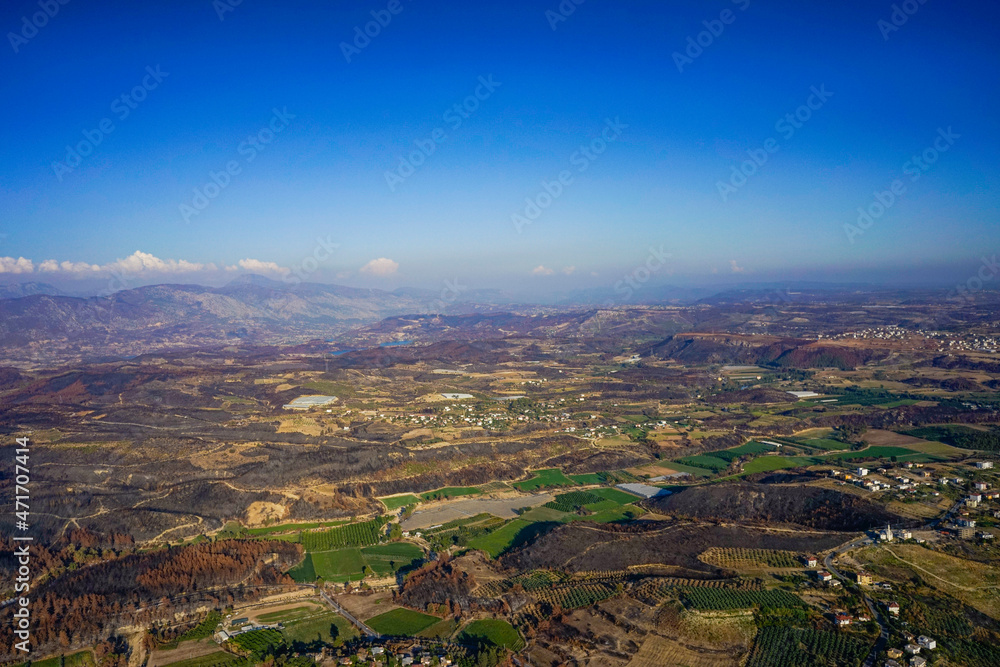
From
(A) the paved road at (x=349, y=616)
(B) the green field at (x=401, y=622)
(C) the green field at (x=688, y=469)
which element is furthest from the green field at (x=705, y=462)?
(A) the paved road at (x=349, y=616)

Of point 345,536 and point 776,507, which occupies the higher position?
point 776,507

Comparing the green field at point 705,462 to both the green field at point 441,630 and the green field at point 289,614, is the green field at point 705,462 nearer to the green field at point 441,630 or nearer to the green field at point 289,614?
the green field at point 441,630

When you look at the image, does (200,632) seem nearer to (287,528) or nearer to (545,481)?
(287,528)

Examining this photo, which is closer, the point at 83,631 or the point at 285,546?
the point at 83,631

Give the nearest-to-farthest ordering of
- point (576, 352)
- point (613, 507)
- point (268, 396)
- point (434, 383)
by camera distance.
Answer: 1. point (613, 507)
2. point (268, 396)
3. point (434, 383)
4. point (576, 352)

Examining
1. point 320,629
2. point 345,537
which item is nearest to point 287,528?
point 345,537

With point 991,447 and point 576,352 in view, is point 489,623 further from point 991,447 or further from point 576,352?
point 576,352

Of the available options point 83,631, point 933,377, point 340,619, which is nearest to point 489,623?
point 340,619
